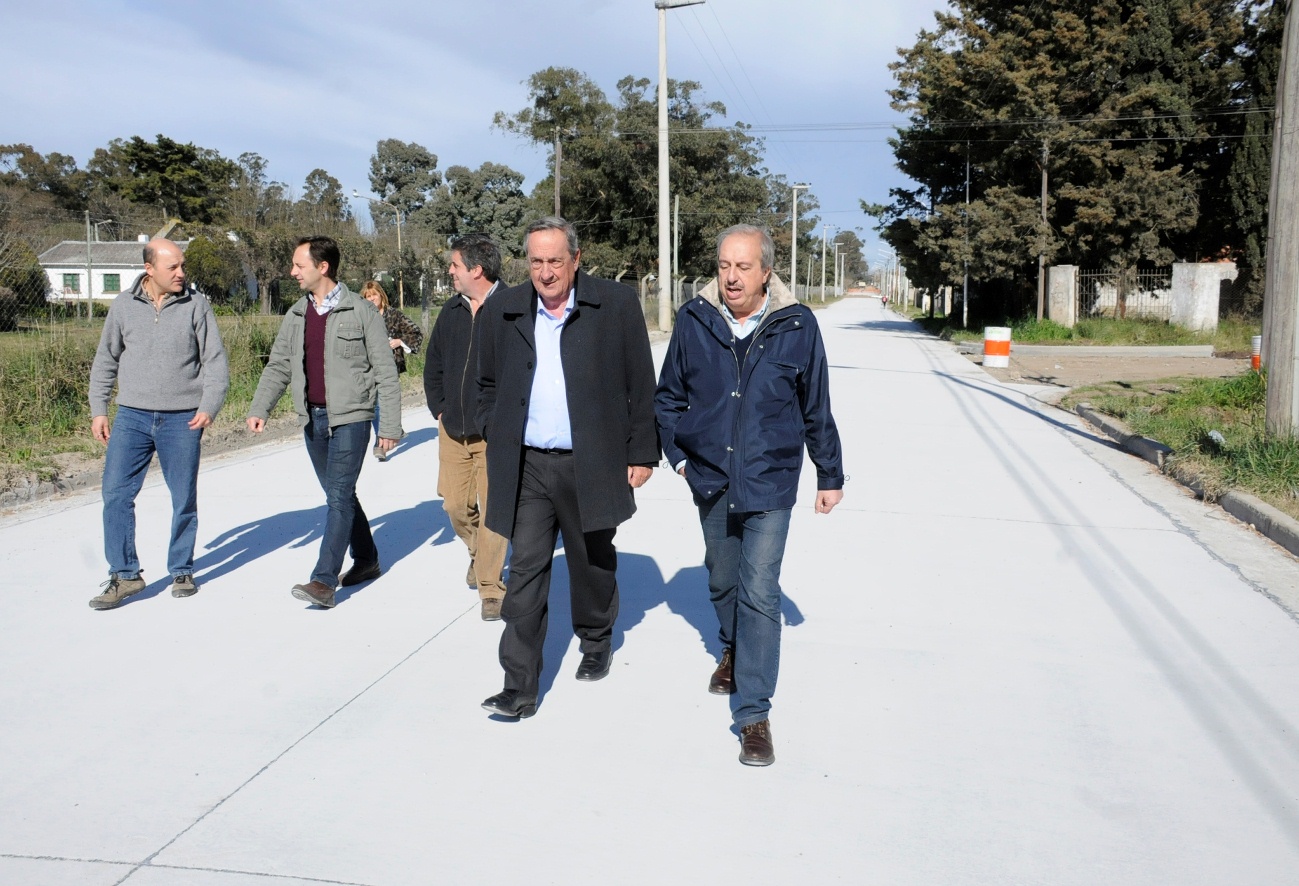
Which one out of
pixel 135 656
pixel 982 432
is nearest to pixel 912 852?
pixel 135 656

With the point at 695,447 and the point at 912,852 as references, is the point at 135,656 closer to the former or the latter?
the point at 695,447

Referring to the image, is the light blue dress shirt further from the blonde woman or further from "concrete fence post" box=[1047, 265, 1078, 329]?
"concrete fence post" box=[1047, 265, 1078, 329]

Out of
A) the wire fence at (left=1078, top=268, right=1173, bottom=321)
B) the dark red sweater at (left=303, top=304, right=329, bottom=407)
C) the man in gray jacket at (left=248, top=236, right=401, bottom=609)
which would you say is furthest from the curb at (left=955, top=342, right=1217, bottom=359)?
the dark red sweater at (left=303, top=304, right=329, bottom=407)

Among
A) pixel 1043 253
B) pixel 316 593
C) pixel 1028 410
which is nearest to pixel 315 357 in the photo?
pixel 316 593

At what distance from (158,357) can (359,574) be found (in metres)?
1.60

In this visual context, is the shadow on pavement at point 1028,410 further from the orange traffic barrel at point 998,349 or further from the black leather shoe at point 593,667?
the black leather shoe at point 593,667

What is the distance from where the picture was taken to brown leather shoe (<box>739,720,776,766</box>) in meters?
3.87

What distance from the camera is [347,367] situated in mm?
5793

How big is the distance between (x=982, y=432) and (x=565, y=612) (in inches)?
328

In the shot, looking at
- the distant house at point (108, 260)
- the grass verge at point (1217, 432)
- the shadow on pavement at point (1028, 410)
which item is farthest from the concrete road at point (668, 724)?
the distant house at point (108, 260)

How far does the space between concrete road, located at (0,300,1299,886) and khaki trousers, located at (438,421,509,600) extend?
0.24 meters

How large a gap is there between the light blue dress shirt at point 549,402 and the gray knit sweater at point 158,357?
2.33 meters

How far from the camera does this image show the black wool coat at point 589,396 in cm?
425

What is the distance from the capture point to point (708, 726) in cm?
425
